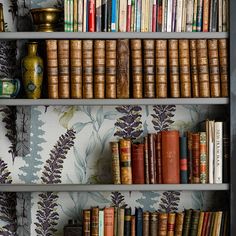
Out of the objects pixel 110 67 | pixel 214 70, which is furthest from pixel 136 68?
pixel 214 70

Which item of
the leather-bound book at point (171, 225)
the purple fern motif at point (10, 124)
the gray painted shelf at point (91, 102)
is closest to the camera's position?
the gray painted shelf at point (91, 102)

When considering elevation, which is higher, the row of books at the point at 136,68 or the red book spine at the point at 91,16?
the red book spine at the point at 91,16

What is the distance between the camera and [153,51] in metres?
2.98

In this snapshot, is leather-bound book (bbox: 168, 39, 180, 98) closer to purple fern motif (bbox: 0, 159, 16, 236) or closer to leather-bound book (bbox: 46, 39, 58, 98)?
leather-bound book (bbox: 46, 39, 58, 98)

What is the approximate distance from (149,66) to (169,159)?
416 millimetres

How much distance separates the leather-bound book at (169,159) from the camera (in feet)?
9.79

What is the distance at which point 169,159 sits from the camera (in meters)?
2.98

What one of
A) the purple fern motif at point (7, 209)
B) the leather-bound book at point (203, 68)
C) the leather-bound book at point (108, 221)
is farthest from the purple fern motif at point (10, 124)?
the leather-bound book at point (203, 68)

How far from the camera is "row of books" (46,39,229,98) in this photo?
2.96 meters

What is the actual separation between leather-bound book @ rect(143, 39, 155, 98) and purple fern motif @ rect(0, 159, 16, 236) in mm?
759

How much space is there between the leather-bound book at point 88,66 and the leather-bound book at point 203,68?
473 mm

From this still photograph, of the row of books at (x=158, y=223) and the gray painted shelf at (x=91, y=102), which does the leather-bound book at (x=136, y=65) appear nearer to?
the gray painted shelf at (x=91, y=102)

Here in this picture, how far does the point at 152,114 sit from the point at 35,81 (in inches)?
22.8

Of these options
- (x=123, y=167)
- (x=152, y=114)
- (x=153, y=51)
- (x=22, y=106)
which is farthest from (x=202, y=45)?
(x=22, y=106)
